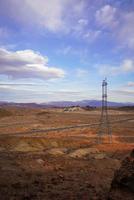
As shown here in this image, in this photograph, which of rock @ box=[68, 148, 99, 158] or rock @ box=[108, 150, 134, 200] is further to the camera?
rock @ box=[68, 148, 99, 158]

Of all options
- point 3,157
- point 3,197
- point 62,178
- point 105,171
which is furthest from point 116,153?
point 3,197

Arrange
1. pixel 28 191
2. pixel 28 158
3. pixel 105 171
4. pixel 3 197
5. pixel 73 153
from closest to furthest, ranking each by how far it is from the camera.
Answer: pixel 3 197
pixel 28 191
pixel 105 171
pixel 28 158
pixel 73 153

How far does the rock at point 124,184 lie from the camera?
8.19m

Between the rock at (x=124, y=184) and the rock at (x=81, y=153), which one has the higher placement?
the rock at (x=124, y=184)

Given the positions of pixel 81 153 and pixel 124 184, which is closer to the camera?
pixel 124 184

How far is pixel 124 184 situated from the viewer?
857 cm

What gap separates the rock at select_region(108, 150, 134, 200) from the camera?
8188mm

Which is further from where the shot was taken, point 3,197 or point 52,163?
point 52,163

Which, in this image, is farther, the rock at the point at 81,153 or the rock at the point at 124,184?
the rock at the point at 81,153

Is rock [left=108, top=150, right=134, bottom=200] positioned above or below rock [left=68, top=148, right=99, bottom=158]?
above

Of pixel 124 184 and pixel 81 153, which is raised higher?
pixel 124 184

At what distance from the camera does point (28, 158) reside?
19.9m

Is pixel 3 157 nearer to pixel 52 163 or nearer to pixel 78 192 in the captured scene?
pixel 52 163

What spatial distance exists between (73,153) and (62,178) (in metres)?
9.27
